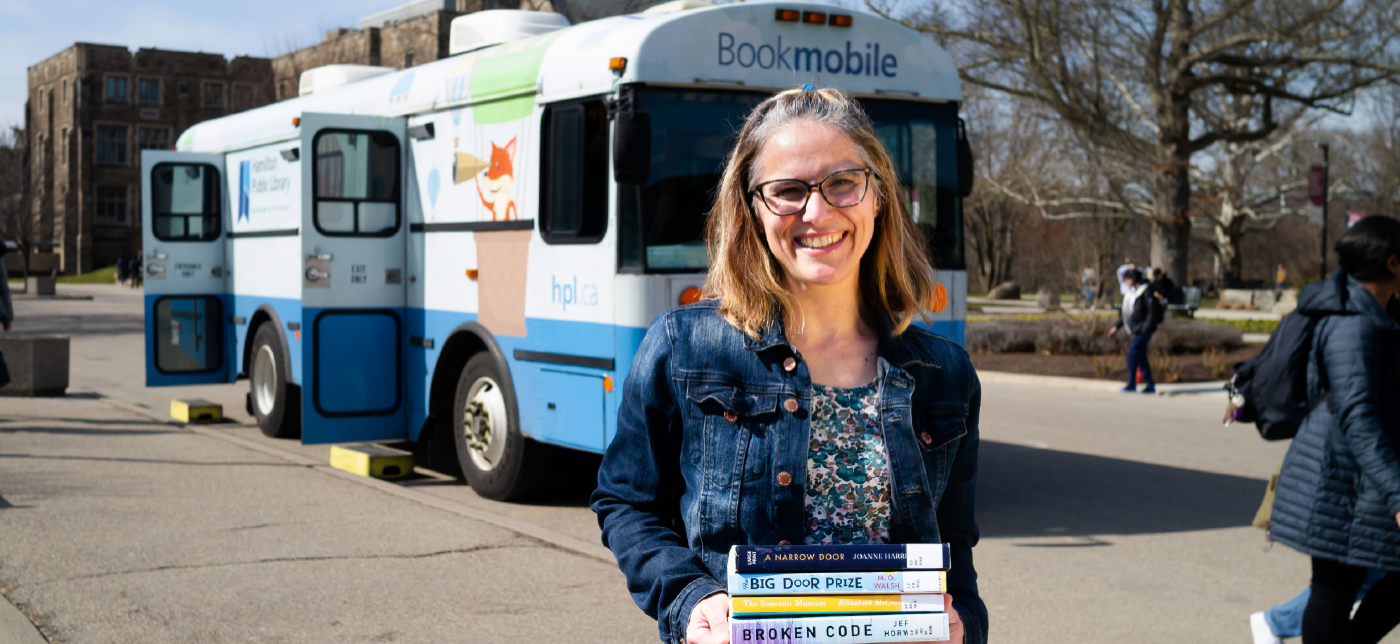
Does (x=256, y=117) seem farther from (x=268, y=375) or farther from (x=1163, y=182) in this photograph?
(x=1163, y=182)

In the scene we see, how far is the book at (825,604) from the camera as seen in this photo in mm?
2021

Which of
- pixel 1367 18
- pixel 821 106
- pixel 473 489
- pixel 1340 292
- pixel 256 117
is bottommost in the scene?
pixel 473 489

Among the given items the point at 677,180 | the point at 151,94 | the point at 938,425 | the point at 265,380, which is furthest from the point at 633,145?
the point at 151,94

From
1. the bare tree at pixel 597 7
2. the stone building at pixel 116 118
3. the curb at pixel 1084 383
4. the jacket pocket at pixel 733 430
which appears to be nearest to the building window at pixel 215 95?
the stone building at pixel 116 118

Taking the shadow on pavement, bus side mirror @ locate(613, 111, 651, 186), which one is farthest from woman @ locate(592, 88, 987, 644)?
the shadow on pavement

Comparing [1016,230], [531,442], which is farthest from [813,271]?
[1016,230]

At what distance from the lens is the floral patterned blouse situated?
226cm

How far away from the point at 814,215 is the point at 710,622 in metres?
0.74

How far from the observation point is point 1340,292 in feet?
14.1

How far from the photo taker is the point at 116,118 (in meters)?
79.7

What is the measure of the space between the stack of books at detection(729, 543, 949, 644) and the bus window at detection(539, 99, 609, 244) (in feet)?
18.2

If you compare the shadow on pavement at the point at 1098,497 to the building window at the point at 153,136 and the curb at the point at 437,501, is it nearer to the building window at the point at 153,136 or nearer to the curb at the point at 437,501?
the curb at the point at 437,501

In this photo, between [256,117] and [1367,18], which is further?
[1367,18]

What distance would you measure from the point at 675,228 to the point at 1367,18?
21627mm
